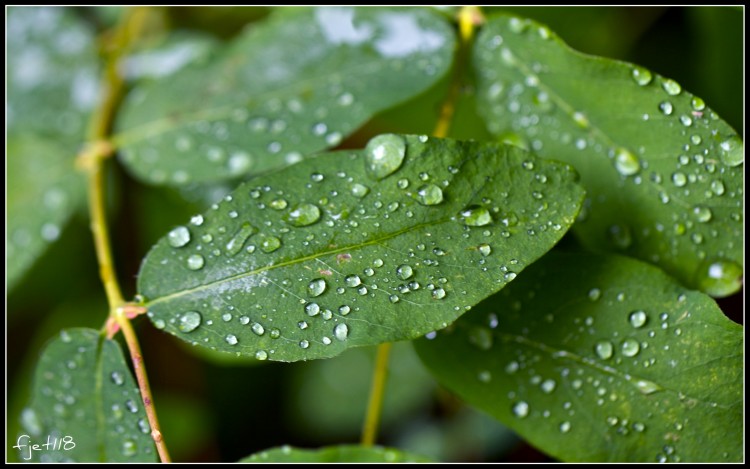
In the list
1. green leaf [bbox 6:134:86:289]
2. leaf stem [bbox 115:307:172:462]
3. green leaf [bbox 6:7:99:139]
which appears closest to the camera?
leaf stem [bbox 115:307:172:462]

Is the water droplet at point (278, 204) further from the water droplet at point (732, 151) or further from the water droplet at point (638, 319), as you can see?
the water droplet at point (732, 151)

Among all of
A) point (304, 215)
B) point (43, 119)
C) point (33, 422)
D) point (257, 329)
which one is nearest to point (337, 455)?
point (257, 329)

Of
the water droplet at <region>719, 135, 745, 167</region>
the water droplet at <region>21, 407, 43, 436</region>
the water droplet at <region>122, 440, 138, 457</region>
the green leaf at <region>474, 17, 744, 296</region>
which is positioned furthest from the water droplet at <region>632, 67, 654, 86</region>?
the water droplet at <region>21, 407, 43, 436</region>

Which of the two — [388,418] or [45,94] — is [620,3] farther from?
[45,94]

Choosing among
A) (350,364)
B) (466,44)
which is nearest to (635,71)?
(466,44)

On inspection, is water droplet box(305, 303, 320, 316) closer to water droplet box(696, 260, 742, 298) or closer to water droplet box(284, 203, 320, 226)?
water droplet box(284, 203, 320, 226)

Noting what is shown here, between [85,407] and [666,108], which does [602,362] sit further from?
[85,407]
